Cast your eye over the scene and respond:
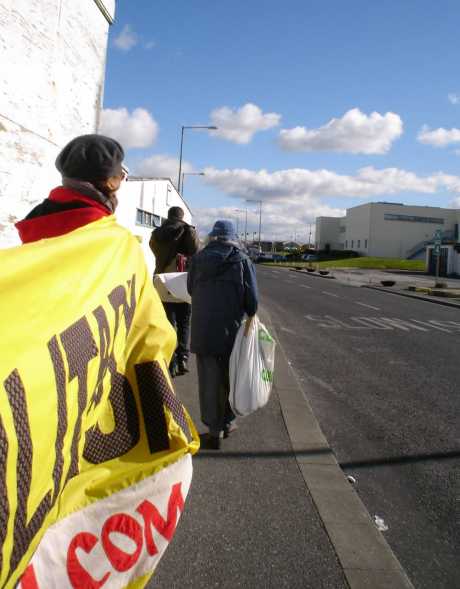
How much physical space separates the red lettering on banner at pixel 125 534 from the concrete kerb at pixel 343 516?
141cm

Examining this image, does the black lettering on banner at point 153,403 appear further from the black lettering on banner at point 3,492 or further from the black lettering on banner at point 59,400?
the black lettering on banner at point 3,492

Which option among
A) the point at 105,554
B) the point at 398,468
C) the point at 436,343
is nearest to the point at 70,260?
the point at 105,554

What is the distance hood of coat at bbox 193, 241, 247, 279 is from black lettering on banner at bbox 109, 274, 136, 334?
2522mm

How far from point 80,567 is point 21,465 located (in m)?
0.47

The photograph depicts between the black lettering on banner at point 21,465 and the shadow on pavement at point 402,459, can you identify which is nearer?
the black lettering on banner at point 21,465

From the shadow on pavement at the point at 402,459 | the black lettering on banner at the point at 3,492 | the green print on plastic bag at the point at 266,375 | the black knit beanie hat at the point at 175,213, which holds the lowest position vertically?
the shadow on pavement at the point at 402,459

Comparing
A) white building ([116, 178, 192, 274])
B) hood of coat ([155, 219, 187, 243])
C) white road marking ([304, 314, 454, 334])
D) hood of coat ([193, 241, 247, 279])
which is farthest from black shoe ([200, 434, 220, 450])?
white road marking ([304, 314, 454, 334])

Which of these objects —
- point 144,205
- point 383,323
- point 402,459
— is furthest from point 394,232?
point 402,459

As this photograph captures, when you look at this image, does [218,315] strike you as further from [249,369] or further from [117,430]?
[117,430]

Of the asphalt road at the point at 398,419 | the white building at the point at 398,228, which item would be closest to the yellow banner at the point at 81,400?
the asphalt road at the point at 398,419

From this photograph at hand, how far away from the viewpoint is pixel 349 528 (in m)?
2.74

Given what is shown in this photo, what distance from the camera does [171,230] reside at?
564 cm

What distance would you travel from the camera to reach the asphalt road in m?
2.96

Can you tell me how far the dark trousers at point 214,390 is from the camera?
384cm
